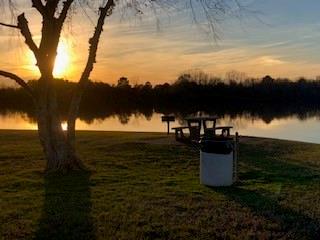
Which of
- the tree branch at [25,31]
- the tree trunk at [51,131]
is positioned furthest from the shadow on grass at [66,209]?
the tree branch at [25,31]

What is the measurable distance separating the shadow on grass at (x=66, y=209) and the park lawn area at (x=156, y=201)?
0.01 meters

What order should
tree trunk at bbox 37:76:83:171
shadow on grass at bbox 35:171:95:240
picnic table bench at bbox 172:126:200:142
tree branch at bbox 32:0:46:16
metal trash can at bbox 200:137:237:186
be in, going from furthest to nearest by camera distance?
picnic table bench at bbox 172:126:200:142, tree trunk at bbox 37:76:83:171, tree branch at bbox 32:0:46:16, metal trash can at bbox 200:137:237:186, shadow on grass at bbox 35:171:95:240

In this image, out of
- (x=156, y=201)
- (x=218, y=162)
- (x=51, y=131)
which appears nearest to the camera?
(x=156, y=201)

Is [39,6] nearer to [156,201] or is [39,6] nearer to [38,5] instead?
[38,5]

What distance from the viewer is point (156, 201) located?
27.9 feet

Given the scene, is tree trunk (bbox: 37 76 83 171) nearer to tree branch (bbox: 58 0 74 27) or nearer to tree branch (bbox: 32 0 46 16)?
tree branch (bbox: 58 0 74 27)

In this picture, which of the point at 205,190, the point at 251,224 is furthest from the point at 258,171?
the point at 251,224

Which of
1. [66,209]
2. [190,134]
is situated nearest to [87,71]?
[66,209]

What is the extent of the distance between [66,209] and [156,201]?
1364 millimetres

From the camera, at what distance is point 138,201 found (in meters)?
8.56

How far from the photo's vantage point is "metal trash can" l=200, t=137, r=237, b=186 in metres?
9.88

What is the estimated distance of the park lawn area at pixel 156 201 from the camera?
22.0 feet

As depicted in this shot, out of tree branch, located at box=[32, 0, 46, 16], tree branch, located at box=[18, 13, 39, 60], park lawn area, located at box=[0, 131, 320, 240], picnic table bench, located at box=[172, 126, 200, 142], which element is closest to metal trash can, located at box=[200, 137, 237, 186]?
park lawn area, located at box=[0, 131, 320, 240]

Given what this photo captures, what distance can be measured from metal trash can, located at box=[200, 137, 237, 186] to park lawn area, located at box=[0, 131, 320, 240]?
0.29 meters
